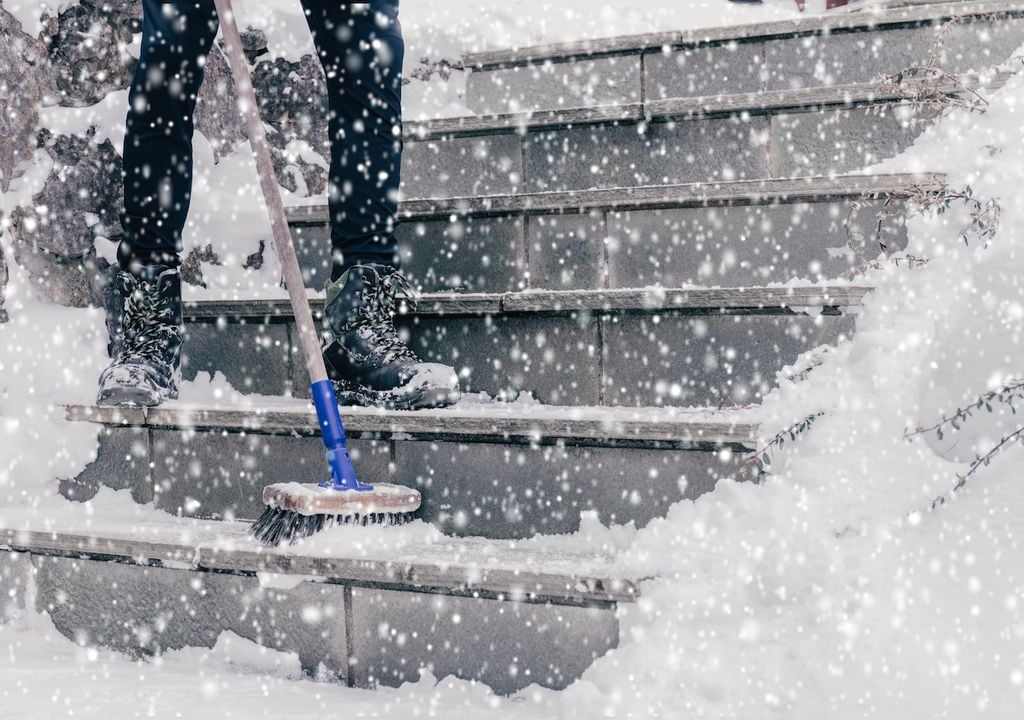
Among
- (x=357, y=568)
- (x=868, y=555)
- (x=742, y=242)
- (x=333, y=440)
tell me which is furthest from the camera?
(x=742, y=242)

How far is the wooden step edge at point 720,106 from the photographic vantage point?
8.30 feet

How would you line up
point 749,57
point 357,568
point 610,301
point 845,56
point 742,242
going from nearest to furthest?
point 357,568, point 610,301, point 742,242, point 845,56, point 749,57

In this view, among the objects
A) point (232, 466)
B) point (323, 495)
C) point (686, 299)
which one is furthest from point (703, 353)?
point (232, 466)

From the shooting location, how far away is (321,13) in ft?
8.02

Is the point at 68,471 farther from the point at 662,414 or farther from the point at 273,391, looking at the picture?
the point at 662,414

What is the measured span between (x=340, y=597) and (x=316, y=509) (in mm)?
173

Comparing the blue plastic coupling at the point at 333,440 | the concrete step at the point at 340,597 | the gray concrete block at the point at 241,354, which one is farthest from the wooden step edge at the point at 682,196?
the concrete step at the point at 340,597

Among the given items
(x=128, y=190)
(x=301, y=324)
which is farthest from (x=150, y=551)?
(x=128, y=190)

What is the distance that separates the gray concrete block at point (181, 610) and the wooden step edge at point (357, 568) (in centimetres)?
3

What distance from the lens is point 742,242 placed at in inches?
93.6

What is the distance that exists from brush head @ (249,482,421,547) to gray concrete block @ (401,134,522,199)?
1.31 meters

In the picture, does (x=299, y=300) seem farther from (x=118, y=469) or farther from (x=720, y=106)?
(x=720, y=106)

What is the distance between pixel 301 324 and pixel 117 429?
58 cm

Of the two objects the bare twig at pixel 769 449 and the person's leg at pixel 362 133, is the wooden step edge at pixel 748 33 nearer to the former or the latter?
the person's leg at pixel 362 133
